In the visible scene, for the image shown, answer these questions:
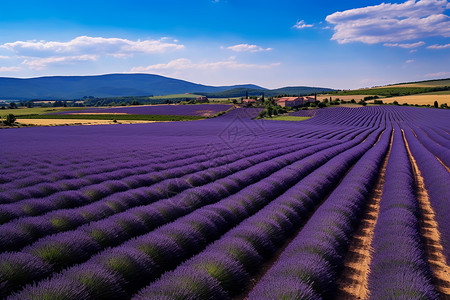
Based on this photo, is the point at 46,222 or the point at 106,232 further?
the point at 46,222

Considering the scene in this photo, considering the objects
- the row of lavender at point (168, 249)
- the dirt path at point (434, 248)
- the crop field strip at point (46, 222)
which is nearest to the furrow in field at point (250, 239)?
the row of lavender at point (168, 249)

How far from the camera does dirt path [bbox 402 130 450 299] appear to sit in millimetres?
4066

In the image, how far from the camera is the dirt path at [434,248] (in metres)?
4.07

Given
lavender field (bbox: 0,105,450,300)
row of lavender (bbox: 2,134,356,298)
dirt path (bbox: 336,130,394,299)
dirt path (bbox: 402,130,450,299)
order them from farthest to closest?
1. dirt path (bbox: 402,130,450,299)
2. dirt path (bbox: 336,130,394,299)
3. row of lavender (bbox: 2,134,356,298)
4. lavender field (bbox: 0,105,450,300)

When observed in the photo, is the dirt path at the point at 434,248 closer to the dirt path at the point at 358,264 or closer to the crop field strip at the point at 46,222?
the dirt path at the point at 358,264

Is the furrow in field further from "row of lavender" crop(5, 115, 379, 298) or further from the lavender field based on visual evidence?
"row of lavender" crop(5, 115, 379, 298)

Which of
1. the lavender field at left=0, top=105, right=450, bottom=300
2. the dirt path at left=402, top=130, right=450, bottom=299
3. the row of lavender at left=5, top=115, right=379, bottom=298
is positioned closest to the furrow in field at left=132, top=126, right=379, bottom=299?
the lavender field at left=0, top=105, right=450, bottom=300

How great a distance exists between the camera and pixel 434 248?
17.1 ft

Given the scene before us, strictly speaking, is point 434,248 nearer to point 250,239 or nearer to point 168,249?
point 250,239

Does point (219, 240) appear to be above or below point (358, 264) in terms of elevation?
above

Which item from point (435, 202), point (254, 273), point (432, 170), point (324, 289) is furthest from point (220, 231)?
point (432, 170)

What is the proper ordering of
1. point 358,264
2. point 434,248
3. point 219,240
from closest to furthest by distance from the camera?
point 219,240 < point 358,264 < point 434,248

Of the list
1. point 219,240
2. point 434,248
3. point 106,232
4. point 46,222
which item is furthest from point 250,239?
point 434,248

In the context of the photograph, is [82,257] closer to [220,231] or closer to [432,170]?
[220,231]
